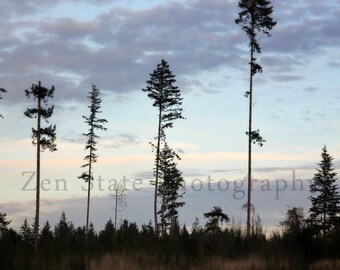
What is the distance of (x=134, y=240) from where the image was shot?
1989 centimetres

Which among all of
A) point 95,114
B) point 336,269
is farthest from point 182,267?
point 95,114

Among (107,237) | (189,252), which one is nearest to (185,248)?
(189,252)

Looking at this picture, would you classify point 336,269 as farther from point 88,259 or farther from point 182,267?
point 88,259

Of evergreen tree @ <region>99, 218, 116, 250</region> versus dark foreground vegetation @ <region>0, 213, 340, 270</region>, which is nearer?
dark foreground vegetation @ <region>0, 213, 340, 270</region>

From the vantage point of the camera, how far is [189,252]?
18750 millimetres

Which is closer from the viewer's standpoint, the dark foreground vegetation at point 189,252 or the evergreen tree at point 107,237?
the dark foreground vegetation at point 189,252

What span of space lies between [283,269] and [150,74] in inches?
1331

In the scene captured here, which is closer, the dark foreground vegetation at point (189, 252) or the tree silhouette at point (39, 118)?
the dark foreground vegetation at point (189, 252)

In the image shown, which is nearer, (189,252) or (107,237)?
(189,252)

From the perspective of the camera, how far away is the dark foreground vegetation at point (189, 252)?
17.1 m

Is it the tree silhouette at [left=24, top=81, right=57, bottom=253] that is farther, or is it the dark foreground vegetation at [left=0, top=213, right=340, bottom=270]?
the tree silhouette at [left=24, top=81, right=57, bottom=253]

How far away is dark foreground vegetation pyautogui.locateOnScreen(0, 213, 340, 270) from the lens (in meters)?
17.1

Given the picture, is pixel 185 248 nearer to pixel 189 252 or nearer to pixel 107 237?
pixel 189 252

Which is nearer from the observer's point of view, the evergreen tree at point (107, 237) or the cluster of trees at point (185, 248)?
the cluster of trees at point (185, 248)
